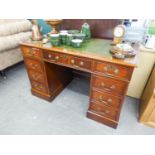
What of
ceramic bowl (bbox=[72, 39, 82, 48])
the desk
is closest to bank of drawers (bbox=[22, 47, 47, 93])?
the desk

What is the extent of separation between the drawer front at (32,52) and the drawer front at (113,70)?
639 millimetres

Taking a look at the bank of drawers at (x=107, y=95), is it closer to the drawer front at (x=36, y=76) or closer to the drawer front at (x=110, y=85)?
the drawer front at (x=110, y=85)

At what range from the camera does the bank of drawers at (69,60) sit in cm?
113

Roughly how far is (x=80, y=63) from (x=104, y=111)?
1.90 feet

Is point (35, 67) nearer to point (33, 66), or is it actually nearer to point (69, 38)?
point (33, 66)

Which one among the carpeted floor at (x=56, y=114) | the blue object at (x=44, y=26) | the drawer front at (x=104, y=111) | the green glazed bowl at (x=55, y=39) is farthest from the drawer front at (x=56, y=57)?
the blue object at (x=44, y=26)

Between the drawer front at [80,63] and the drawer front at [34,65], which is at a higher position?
the drawer front at [80,63]

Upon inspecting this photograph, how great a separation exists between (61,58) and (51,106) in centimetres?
74

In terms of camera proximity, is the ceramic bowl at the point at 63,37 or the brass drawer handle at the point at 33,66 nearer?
the ceramic bowl at the point at 63,37

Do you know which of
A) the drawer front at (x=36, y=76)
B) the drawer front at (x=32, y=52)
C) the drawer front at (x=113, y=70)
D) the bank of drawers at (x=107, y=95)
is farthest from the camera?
the drawer front at (x=36, y=76)

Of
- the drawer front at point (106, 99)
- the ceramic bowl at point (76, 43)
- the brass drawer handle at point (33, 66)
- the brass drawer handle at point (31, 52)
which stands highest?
the ceramic bowl at point (76, 43)

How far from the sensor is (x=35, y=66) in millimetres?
1499

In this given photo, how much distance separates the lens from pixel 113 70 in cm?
103
